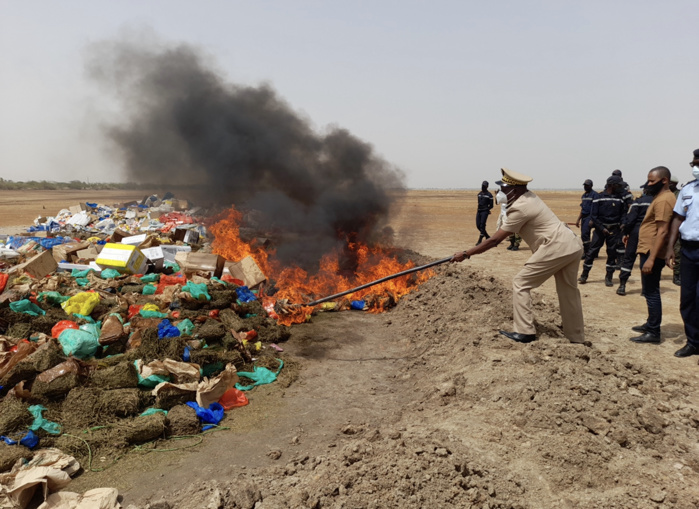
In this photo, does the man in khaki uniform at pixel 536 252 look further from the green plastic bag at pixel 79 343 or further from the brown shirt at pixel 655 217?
the green plastic bag at pixel 79 343

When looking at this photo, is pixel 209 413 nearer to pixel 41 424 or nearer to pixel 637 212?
pixel 41 424

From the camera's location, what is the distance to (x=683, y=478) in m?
2.67

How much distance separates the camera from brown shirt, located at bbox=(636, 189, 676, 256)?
5.17 meters

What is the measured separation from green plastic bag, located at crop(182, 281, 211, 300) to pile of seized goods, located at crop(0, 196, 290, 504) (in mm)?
16

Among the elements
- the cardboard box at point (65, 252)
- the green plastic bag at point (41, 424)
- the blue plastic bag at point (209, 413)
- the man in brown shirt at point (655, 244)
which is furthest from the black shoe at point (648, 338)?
the cardboard box at point (65, 252)

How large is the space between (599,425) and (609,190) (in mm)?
6886

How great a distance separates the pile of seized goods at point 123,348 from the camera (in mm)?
3637

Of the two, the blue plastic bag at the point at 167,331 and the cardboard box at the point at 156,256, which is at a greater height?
the cardboard box at the point at 156,256

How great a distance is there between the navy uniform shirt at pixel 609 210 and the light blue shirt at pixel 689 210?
382cm

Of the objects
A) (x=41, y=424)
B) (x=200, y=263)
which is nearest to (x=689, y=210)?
(x=41, y=424)

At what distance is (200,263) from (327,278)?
243cm

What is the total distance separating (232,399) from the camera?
4367 mm

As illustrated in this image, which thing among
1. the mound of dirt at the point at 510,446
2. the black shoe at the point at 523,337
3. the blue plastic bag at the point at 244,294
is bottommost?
the mound of dirt at the point at 510,446

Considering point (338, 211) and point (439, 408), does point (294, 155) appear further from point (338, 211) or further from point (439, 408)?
point (439, 408)
